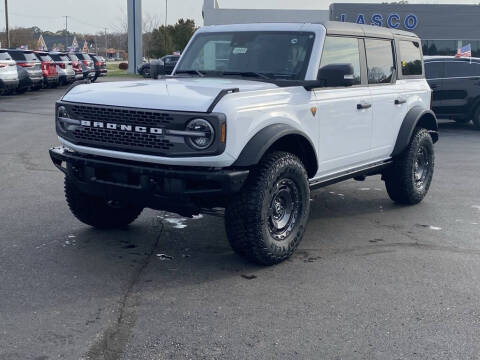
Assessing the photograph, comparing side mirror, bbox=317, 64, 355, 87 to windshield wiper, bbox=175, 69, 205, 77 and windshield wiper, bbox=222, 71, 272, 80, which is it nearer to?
windshield wiper, bbox=222, 71, 272, 80

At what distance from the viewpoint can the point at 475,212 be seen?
7098mm

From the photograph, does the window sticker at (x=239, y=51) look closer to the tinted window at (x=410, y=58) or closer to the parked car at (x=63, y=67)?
the tinted window at (x=410, y=58)

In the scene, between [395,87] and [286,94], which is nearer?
[286,94]

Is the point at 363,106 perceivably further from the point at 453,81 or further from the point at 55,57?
the point at 55,57

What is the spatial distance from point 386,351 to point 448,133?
482 inches

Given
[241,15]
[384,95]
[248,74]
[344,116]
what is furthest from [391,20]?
[248,74]

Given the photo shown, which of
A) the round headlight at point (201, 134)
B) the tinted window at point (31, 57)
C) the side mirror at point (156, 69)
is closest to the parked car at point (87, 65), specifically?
the tinted window at point (31, 57)

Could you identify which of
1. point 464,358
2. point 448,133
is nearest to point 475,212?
point 464,358

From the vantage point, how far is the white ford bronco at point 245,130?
182 inches

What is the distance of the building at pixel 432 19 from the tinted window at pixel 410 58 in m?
33.0

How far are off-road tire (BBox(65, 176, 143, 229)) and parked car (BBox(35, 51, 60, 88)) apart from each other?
75.2ft

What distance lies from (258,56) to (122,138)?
172 centimetres

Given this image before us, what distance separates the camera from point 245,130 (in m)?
4.70

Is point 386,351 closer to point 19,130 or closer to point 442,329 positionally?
point 442,329
